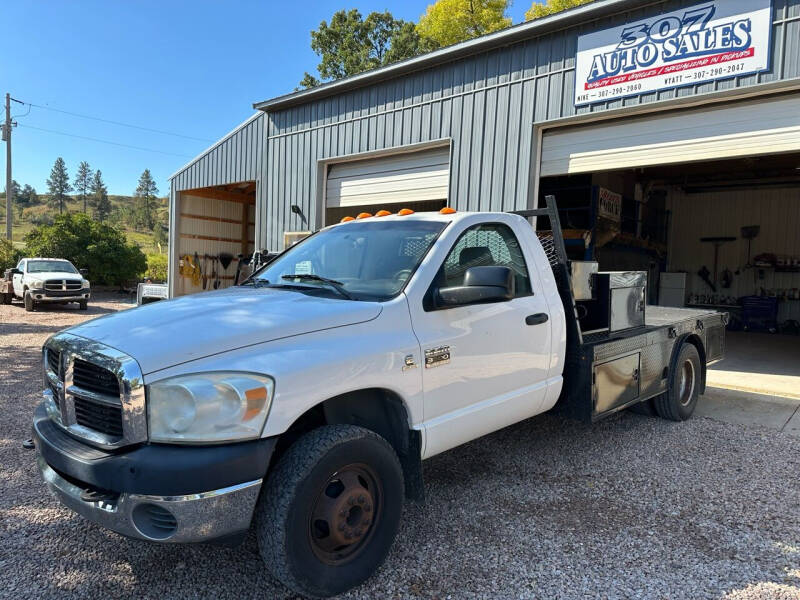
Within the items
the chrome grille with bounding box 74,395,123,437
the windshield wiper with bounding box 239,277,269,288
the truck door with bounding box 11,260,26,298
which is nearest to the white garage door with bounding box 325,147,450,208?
the windshield wiper with bounding box 239,277,269,288

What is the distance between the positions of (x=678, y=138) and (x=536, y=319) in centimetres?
591

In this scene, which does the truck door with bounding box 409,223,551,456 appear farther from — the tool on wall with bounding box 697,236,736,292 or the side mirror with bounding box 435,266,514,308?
Result: the tool on wall with bounding box 697,236,736,292

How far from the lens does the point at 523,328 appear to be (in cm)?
373

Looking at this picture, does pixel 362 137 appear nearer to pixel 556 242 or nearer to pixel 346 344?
pixel 556 242

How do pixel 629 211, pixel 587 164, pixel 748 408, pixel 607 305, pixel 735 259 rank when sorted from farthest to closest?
1. pixel 735 259
2. pixel 629 211
3. pixel 587 164
4. pixel 748 408
5. pixel 607 305

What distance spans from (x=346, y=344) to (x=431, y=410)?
2.33ft

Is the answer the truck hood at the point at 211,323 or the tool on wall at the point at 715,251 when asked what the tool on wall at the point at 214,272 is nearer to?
the tool on wall at the point at 715,251

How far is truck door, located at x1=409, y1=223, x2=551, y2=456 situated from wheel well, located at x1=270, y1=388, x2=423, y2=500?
0.42ft

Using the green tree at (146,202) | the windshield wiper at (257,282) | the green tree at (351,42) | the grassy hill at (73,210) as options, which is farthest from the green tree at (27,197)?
the windshield wiper at (257,282)

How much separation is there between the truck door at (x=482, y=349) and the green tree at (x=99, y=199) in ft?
394

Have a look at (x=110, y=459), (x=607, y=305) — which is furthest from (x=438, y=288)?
(x=607, y=305)

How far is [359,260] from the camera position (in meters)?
3.61

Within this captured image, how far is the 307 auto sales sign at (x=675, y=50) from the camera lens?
23.4 ft

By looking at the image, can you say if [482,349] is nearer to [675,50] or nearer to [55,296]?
[675,50]
